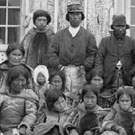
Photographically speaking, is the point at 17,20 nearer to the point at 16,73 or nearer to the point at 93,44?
the point at 93,44

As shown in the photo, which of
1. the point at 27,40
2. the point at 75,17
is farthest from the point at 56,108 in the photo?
the point at 27,40

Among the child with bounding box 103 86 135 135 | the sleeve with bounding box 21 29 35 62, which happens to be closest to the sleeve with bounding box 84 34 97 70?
the sleeve with bounding box 21 29 35 62

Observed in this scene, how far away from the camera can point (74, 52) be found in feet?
57.5

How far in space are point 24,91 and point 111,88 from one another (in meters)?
1.96

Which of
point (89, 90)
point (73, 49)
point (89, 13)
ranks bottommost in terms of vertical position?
point (89, 90)

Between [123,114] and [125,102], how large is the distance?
18 cm

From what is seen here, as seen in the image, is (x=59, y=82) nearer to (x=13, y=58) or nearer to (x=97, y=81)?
(x=97, y=81)

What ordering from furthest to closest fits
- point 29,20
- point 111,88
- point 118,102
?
point 29,20 → point 111,88 → point 118,102

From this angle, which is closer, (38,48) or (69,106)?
(69,106)

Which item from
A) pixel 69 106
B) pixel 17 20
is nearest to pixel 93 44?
pixel 69 106

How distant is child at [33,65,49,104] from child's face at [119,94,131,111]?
170 cm

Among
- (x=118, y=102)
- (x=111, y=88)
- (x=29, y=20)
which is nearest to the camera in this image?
(x=118, y=102)

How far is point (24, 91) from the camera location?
1588 cm

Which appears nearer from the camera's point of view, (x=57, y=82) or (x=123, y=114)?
(x=123, y=114)
